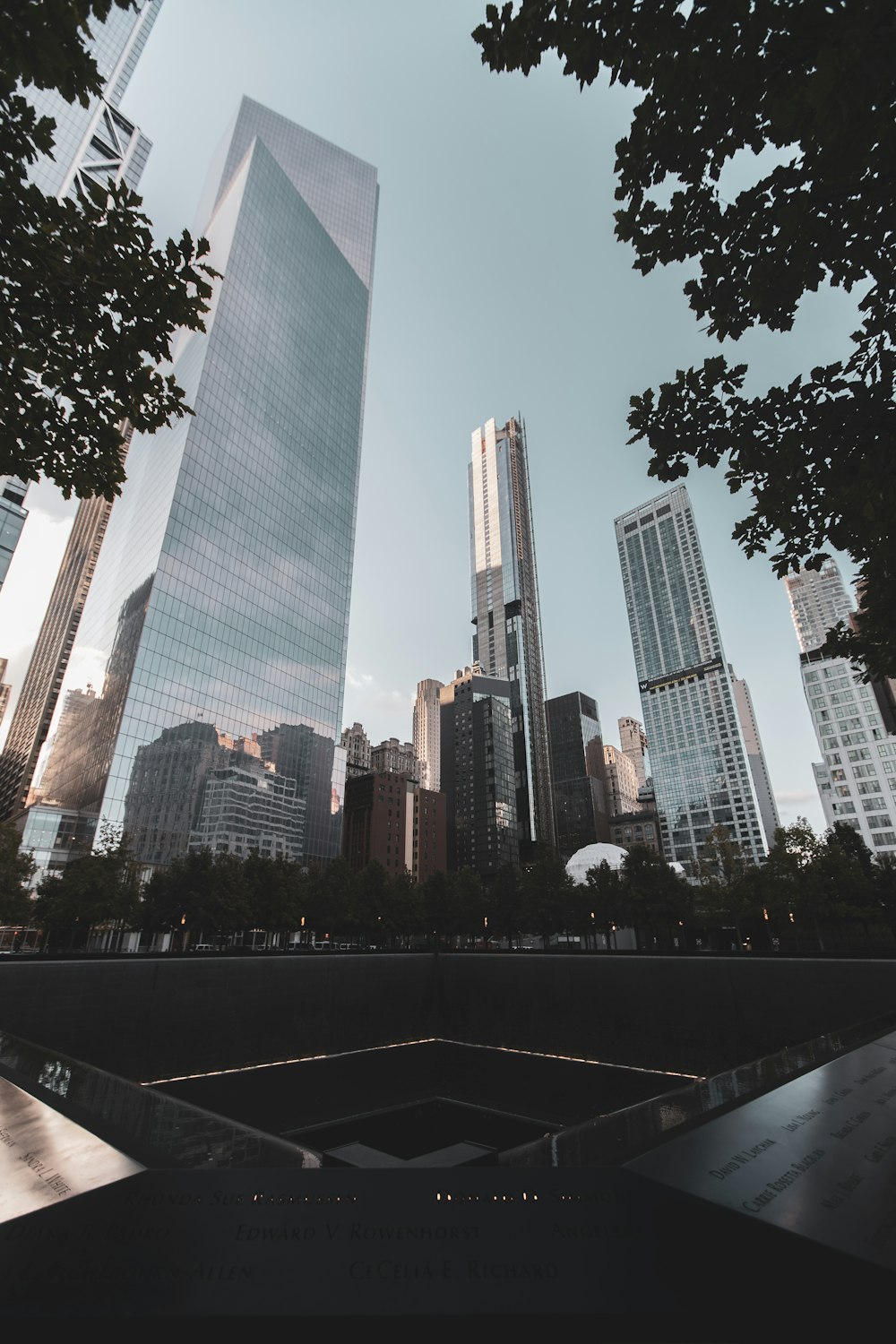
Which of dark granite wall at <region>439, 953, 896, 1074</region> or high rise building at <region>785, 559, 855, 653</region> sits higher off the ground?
high rise building at <region>785, 559, 855, 653</region>

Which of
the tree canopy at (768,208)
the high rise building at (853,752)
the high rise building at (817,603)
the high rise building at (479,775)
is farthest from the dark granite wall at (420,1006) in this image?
the high rise building at (817,603)

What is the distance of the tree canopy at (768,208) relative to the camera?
550cm

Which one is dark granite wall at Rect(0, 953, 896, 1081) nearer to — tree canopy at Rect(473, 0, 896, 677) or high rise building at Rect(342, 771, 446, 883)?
tree canopy at Rect(473, 0, 896, 677)

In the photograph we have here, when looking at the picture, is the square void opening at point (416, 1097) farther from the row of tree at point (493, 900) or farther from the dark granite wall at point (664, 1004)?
the row of tree at point (493, 900)

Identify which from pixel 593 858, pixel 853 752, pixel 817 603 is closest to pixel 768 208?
pixel 593 858

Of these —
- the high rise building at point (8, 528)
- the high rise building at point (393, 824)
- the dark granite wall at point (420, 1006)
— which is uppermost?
the high rise building at point (8, 528)

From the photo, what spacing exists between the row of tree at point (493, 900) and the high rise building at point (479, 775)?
9339 centimetres

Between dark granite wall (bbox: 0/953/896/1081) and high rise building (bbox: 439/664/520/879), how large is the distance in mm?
126830

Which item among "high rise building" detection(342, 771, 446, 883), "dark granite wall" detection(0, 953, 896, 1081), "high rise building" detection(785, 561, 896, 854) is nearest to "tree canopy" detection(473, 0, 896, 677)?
"dark granite wall" detection(0, 953, 896, 1081)

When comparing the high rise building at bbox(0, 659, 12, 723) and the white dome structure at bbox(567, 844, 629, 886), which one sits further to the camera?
the high rise building at bbox(0, 659, 12, 723)

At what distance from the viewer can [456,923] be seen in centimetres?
6894

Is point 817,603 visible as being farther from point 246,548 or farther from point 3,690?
point 3,690

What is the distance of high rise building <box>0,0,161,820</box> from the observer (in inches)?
3642

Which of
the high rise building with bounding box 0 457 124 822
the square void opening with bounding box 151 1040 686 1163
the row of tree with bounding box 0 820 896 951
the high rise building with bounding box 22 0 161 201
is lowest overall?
the square void opening with bounding box 151 1040 686 1163
